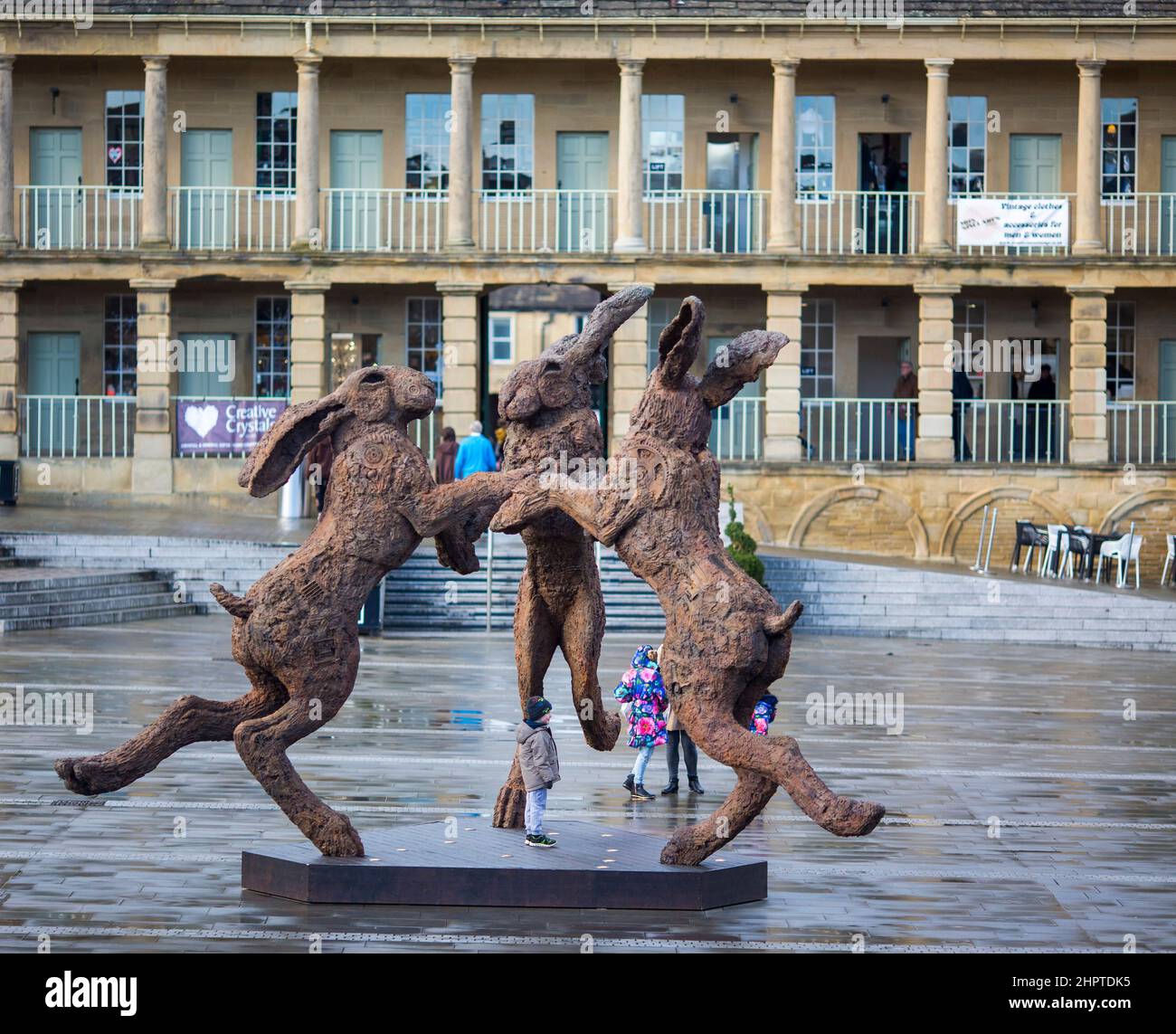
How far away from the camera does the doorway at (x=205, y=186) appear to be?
33.1 metres

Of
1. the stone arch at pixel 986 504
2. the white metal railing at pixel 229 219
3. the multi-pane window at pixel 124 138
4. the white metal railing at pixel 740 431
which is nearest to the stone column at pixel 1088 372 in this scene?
the stone arch at pixel 986 504

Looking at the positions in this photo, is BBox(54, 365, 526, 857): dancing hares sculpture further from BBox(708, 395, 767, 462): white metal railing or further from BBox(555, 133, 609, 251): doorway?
BBox(555, 133, 609, 251): doorway

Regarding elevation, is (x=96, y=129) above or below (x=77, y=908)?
above

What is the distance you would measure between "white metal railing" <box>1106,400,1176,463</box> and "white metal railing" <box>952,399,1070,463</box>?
2.91 ft

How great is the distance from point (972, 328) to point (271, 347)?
41.2ft

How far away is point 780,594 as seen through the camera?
25.2 meters

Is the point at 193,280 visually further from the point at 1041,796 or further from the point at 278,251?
the point at 1041,796

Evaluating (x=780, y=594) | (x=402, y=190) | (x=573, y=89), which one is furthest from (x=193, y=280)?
(x=780, y=594)

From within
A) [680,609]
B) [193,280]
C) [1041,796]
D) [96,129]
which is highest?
[96,129]

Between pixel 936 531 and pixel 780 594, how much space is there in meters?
7.47

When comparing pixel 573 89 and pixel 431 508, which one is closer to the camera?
pixel 431 508

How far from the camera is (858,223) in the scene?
3356 cm

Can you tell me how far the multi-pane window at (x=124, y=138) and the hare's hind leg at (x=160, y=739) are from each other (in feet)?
87.1

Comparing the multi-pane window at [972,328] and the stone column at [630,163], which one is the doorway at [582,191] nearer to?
the stone column at [630,163]
